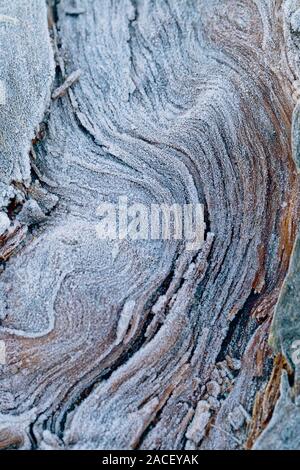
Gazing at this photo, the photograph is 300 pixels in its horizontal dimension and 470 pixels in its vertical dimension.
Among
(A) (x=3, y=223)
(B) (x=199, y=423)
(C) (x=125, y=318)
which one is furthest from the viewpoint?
(A) (x=3, y=223)

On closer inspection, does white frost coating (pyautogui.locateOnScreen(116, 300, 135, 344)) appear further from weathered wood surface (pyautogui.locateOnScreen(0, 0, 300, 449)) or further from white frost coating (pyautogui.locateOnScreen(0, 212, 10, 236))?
white frost coating (pyautogui.locateOnScreen(0, 212, 10, 236))

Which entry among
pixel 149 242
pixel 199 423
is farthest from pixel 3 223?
pixel 199 423

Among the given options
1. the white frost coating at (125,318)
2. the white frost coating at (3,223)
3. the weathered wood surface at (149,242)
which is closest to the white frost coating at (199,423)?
the weathered wood surface at (149,242)

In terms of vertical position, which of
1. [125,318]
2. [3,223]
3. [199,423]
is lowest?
[199,423]

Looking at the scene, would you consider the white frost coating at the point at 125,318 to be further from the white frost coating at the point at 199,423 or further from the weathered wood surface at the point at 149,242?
the white frost coating at the point at 199,423

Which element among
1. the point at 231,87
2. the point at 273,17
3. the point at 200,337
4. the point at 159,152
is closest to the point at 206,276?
the point at 200,337

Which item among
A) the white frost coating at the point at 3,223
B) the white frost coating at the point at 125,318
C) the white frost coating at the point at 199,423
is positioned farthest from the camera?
the white frost coating at the point at 3,223

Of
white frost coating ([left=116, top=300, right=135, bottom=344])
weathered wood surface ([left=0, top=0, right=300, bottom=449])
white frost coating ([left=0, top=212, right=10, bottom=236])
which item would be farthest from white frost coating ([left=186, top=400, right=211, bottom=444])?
white frost coating ([left=0, top=212, right=10, bottom=236])

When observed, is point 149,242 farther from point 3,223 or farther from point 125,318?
point 3,223
